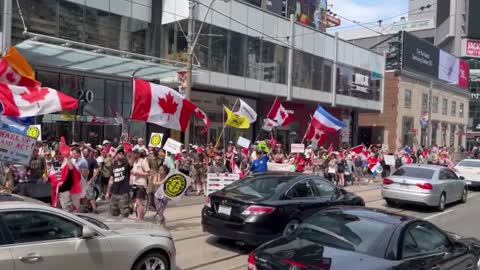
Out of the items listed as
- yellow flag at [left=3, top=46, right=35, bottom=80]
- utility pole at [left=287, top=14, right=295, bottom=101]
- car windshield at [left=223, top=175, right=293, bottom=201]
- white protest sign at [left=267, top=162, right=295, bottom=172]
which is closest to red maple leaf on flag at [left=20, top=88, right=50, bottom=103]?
yellow flag at [left=3, top=46, right=35, bottom=80]

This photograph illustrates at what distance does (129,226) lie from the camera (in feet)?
21.6

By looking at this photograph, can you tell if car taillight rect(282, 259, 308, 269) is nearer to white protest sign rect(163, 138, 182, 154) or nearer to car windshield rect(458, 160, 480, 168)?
white protest sign rect(163, 138, 182, 154)

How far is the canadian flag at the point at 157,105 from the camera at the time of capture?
12.9m

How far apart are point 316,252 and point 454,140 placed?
70.8 m

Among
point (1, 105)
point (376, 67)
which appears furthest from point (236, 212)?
point (376, 67)

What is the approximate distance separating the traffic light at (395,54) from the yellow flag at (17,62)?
47355mm

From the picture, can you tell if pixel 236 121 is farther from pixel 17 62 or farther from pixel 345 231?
pixel 345 231

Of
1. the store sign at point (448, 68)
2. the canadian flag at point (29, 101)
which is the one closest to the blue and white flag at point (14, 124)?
the canadian flag at point (29, 101)

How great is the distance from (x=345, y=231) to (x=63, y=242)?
3.10 metres

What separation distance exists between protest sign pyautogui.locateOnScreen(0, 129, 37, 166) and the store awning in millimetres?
10170

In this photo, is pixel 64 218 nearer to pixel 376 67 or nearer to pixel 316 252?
pixel 316 252

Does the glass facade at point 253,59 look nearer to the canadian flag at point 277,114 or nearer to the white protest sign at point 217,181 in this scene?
the canadian flag at point 277,114

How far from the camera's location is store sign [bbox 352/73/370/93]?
41.4m

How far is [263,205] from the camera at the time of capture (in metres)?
8.88
